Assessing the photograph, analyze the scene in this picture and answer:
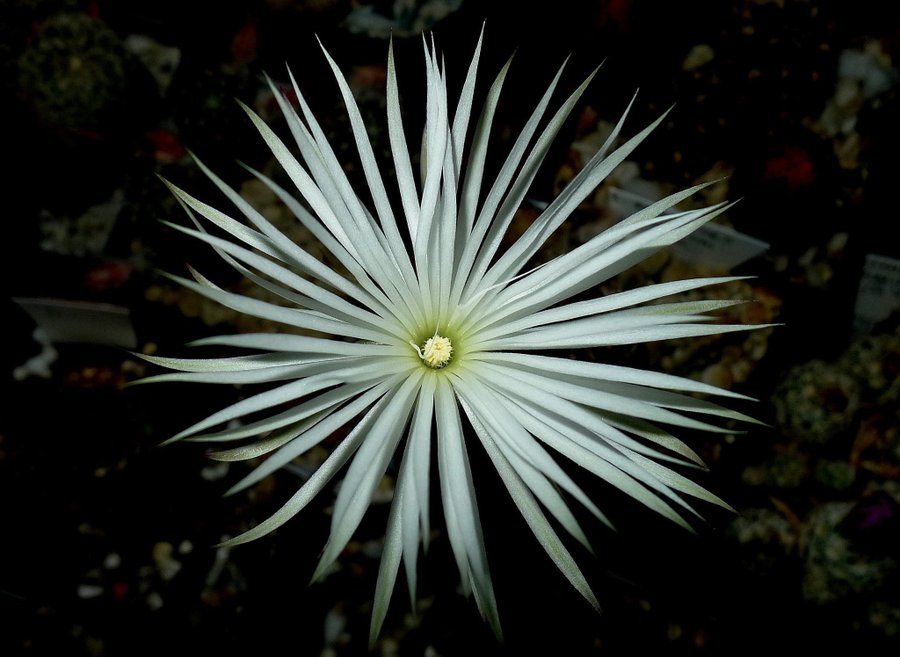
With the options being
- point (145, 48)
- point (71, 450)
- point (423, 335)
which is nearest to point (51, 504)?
point (71, 450)

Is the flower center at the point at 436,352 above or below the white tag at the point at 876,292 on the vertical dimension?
below

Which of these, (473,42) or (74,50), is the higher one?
(473,42)

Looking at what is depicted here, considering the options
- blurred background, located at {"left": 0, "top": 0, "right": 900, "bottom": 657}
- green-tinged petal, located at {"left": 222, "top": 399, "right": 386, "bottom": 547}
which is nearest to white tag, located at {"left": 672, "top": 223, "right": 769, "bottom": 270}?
blurred background, located at {"left": 0, "top": 0, "right": 900, "bottom": 657}

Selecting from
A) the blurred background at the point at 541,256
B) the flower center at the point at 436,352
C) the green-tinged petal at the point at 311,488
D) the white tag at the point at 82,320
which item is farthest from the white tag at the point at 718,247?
the white tag at the point at 82,320

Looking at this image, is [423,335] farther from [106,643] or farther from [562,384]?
[106,643]

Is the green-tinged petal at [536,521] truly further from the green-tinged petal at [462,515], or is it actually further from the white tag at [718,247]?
the white tag at [718,247]

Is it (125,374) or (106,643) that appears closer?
(106,643)

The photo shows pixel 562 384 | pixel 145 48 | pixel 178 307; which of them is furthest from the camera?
pixel 145 48

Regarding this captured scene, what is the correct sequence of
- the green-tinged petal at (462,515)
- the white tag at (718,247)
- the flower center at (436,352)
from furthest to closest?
the white tag at (718,247), the flower center at (436,352), the green-tinged petal at (462,515)
